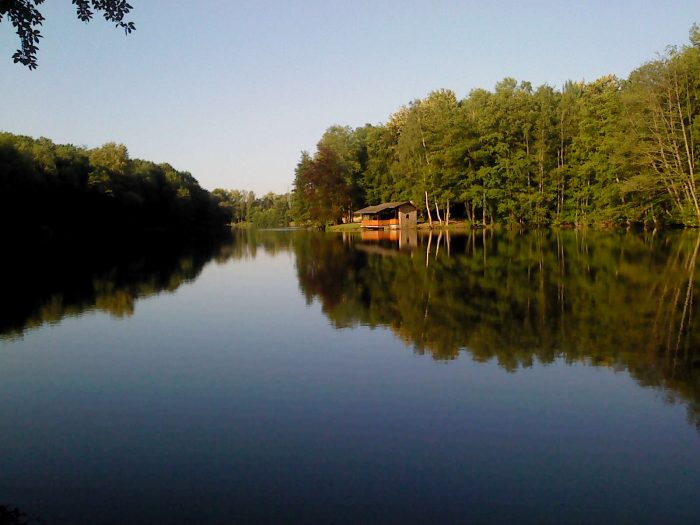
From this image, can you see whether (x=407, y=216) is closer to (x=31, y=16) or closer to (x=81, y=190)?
(x=81, y=190)

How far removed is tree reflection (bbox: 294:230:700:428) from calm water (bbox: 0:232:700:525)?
85mm

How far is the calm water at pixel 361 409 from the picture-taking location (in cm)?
502

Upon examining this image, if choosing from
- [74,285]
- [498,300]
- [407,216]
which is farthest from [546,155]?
[74,285]

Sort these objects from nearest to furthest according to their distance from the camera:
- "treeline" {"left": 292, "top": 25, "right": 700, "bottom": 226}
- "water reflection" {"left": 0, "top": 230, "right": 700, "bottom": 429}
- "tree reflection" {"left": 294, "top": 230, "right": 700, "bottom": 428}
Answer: "tree reflection" {"left": 294, "top": 230, "right": 700, "bottom": 428}
"water reflection" {"left": 0, "top": 230, "right": 700, "bottom": 429}
"treeline" {"left": 292, "top": 25, "right": 700, "bottom": 226}

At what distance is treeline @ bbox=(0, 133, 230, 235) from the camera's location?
56.8 meters

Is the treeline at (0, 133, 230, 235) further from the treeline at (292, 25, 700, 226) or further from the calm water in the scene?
the calm water

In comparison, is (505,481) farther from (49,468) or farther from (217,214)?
(217,214)

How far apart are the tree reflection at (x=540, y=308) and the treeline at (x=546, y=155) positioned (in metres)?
29.2

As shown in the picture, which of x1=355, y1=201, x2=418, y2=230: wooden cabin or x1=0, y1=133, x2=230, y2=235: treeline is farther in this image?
x1=355, y1=201, x2=418, y2=230: wooden cabin

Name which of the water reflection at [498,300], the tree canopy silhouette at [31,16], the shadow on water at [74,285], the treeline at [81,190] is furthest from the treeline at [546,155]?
the tree canopy silhouette at [31,16]

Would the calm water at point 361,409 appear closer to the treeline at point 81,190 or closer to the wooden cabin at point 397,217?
the treeline at point 81,190

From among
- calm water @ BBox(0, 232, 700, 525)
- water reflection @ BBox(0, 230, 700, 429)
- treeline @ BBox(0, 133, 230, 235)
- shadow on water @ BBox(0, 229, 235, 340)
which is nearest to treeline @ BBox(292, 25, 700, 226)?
water reflection @ BBox(0, 230, 700, 429)

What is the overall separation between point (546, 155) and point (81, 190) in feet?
195

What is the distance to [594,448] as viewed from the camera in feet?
19.6
